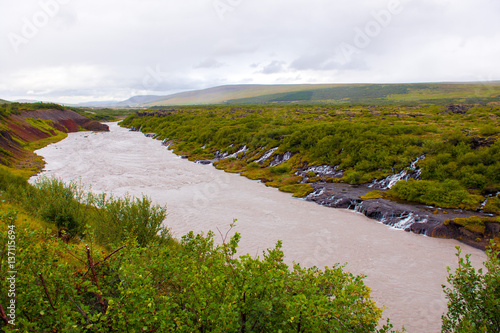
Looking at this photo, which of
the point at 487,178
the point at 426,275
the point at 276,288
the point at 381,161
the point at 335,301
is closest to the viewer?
the point at 335,301

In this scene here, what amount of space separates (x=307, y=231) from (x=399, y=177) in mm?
13794

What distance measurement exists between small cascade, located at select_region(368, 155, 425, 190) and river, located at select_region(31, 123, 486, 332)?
7331 millimetres

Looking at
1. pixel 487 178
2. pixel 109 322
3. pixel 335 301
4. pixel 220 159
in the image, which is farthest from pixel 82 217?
pixel 220 159

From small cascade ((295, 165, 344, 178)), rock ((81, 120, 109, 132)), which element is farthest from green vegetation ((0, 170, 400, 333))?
rock ((81, 120, 109, 132))

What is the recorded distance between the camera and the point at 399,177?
2803cm

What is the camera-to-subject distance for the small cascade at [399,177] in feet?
89.9

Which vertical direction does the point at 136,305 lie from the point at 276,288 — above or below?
above

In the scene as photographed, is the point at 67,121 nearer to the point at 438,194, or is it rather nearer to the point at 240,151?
the point at 240,151

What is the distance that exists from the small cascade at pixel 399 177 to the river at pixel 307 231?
24.1ft

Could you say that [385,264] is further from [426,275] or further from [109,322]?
[109,322]

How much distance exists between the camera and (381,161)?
101 ft

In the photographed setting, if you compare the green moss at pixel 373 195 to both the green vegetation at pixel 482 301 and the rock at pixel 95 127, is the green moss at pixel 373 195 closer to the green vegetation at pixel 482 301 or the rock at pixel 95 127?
the green vegetation at pixel 482 301

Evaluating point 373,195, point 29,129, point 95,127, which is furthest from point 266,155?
point 95,127

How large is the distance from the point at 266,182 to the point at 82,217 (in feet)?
69.2
